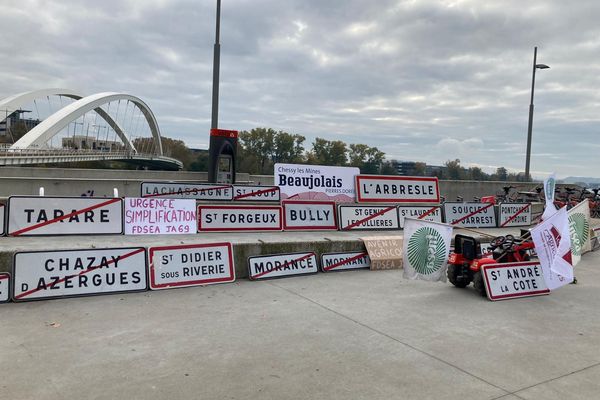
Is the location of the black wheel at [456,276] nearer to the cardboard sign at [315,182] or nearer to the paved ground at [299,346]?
the paved ground at [299,346]

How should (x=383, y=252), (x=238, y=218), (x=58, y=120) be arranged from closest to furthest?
(x=383, y=252) → (x=238, y=218) → (x=58, y=120)

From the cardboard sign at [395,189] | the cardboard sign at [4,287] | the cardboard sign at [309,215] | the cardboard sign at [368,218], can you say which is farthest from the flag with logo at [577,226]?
the cardboard sign at [4,287]

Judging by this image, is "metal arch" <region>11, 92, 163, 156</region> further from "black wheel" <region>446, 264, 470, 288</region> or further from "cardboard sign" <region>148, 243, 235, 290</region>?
"black wheel" <region>446, 264, 470, 288</region>

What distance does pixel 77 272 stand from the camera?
648 cm

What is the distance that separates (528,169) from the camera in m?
25.3

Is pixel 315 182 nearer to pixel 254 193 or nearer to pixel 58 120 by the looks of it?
pixel 254 193

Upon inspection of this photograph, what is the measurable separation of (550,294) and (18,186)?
48.2 ft

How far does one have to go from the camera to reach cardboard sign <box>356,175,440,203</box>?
40.6 ft

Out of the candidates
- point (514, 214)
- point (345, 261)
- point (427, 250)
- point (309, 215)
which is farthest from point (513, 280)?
point (514, 214)

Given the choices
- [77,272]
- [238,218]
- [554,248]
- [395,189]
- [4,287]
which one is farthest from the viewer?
[395,189]

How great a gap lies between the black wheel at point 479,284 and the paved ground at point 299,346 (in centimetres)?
15

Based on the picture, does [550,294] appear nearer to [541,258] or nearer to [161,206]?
[541,258]

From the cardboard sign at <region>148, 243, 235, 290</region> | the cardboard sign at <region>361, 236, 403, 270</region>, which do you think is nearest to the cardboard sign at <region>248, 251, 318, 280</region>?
the cardboard sign at <region>148, 243, 235, 290</region>

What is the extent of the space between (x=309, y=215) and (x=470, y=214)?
5573 mm
